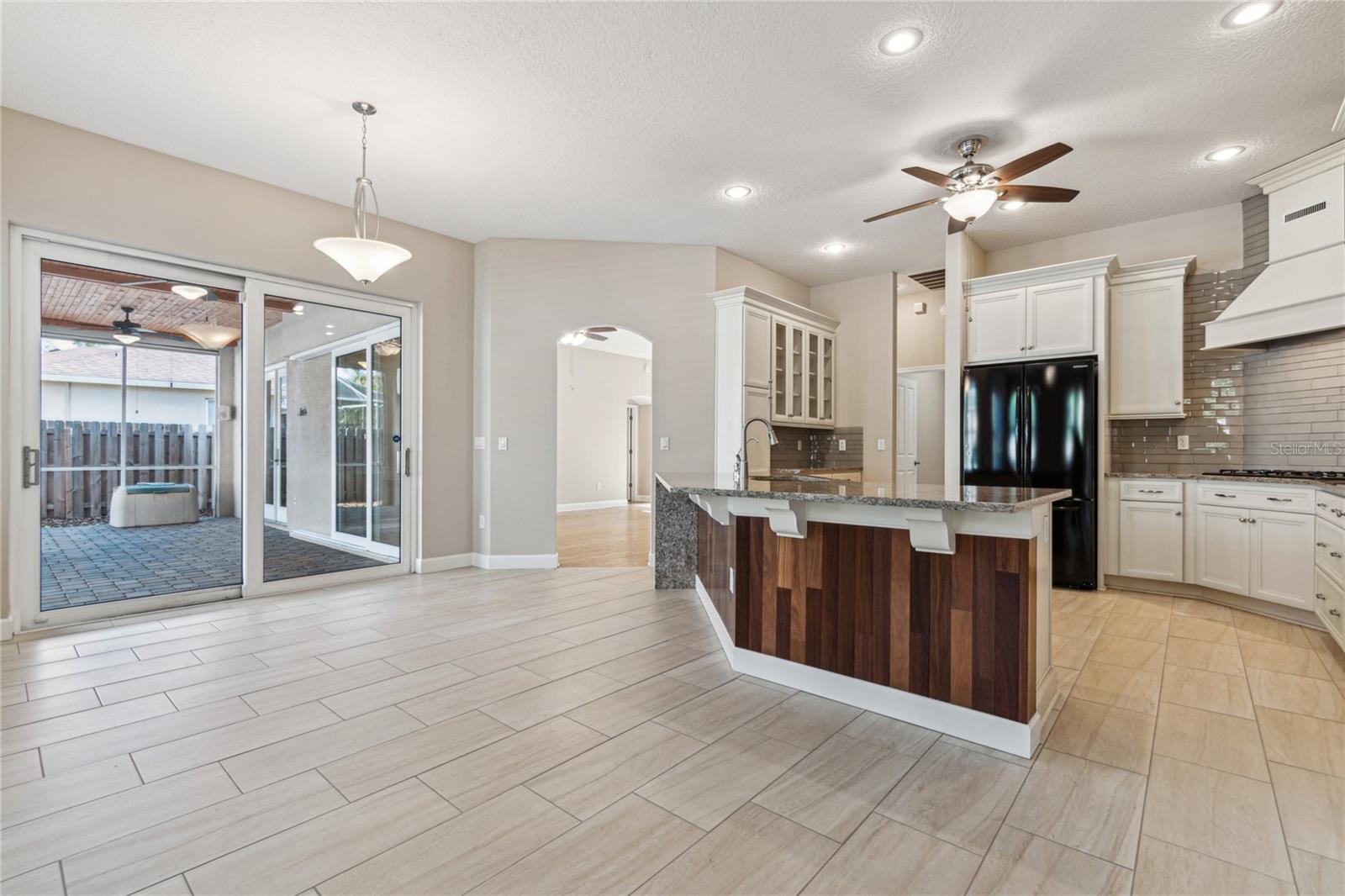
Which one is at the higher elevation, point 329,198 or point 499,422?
point 329,198

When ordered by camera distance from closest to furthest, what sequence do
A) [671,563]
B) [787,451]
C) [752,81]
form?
[752,81], [671,563], [787,451]

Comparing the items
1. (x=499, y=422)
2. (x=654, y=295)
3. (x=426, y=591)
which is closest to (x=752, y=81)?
(x=654, y=295)

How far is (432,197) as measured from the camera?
448 centimetres

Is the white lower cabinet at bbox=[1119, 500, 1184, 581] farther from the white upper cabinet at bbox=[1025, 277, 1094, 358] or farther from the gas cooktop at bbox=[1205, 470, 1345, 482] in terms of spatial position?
the white upper cabinet at bbox=[1025, 277, 1094, 358]

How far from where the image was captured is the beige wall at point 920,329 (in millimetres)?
7344

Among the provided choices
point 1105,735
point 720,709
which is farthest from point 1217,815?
point 720,709

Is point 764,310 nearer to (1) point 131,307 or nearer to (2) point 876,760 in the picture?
(2) point 876,760

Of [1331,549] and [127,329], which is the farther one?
[127,329]

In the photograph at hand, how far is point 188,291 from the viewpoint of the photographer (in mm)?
4035

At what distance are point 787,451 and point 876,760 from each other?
179 inches

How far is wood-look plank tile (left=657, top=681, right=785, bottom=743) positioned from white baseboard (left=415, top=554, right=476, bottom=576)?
3.38 m

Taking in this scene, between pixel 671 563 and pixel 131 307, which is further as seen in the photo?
pixel 671 563

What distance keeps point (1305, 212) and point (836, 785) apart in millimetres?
4668

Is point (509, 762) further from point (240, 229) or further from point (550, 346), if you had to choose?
point (240, 229)
